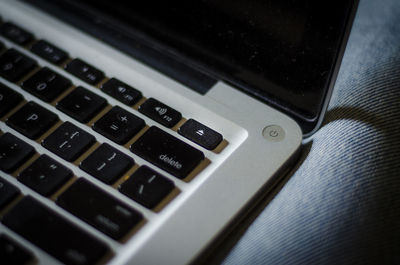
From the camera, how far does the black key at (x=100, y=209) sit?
243 mm

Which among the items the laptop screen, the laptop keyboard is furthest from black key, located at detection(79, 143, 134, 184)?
the laptop screen

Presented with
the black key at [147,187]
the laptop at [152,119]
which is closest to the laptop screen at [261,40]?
the laptop at [152,119]

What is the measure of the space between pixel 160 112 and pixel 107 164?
0.17ft

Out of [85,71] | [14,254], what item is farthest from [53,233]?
[85,71]

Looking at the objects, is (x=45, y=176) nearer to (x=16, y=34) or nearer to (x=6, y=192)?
(x=6, y=192)

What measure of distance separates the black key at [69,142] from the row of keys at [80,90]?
12mm

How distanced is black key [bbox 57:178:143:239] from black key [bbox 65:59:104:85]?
0.29ft

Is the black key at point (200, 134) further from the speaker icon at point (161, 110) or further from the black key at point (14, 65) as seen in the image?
the black key at point (14, 65)

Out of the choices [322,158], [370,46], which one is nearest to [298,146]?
[322,158]

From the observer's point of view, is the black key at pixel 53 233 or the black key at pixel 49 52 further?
the black key at pixel 49 52

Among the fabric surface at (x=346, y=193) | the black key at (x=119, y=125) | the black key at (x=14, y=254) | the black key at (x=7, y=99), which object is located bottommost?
Answer: the fabric surface at (x=346, y=193)

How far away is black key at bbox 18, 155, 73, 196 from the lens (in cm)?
26

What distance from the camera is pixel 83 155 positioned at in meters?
0.28

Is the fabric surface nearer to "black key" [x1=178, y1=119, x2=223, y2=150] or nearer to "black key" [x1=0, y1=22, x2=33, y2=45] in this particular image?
"black key" [x1=178, y1=119, x2=223, y2=150]
